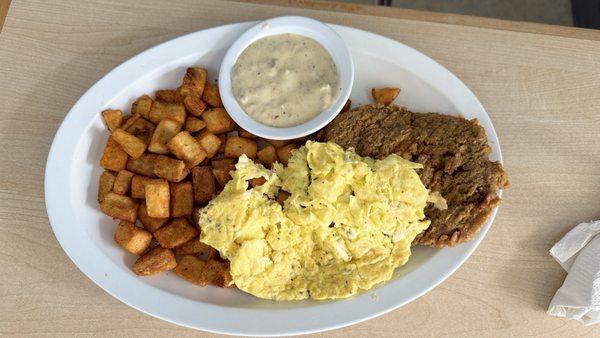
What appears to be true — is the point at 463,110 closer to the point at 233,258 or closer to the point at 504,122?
the point at 504,122

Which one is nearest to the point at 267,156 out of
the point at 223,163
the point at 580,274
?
the point at 223,163

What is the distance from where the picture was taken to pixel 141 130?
93.0 inches


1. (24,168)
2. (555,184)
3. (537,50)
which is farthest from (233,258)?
(537,50)

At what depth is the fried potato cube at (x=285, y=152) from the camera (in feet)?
7.52

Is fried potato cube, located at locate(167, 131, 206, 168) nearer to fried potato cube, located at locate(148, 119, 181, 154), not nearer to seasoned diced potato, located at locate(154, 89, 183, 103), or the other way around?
fried potato cube, located at locate(148, 119, 181, 154)

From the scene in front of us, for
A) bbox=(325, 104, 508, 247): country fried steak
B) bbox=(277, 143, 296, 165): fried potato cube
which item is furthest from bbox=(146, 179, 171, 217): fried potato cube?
bbox=(325, 104, 508, 247): country fried steak

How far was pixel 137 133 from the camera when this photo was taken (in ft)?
7.74

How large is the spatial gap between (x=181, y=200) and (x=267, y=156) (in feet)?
1.34

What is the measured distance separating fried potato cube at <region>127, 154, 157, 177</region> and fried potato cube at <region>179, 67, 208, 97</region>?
12.5 inches

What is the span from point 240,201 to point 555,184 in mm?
1402

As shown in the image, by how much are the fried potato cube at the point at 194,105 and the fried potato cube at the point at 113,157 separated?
341 millimetres

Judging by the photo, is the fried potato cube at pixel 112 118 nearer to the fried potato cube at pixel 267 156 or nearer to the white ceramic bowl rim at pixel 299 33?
the white ceramic bowl rim at pixel 299 33

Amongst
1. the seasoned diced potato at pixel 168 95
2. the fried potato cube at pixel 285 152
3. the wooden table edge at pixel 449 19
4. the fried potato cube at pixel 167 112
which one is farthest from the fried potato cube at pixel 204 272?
the wooden table edge at pixel 449 19

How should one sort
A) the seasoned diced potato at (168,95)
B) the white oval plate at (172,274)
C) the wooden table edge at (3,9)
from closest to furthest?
the white oval plate at (172,274) → the seasoned diced potato at (168,95) → the wooden table edge at (3,9)
